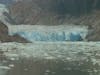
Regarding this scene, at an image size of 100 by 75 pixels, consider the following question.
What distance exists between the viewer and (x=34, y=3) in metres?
144

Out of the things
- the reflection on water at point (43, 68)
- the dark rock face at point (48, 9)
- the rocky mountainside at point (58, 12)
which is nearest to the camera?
the reflection on water at point (43, 68)

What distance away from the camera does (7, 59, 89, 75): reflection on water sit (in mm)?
24111

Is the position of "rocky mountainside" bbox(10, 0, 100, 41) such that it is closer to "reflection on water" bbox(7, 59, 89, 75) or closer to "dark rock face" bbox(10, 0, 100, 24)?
"dark rock face" bbox(10, 0, 100, 24)

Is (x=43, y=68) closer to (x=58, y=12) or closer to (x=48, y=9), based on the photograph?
(x=58, y=12)

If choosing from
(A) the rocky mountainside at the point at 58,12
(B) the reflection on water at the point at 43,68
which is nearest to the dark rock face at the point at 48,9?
(A) the rocky mountainside at the point at 58,12

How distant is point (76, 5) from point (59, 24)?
10289 millimetres

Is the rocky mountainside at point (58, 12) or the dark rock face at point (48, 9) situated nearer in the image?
the rocky mountainside at point (58, 12)

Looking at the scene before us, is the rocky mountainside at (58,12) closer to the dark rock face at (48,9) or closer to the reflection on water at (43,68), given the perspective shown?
the dark rock face at (48,9)

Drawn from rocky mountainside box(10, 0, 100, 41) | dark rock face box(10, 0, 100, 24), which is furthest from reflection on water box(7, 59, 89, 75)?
dark rock face box(10, 0, 100, 24)

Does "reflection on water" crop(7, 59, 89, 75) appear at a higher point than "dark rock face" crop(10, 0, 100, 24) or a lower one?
lower

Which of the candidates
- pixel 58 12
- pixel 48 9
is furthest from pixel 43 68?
pixel 48 9

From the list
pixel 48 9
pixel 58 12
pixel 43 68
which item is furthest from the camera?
pixel 48 9

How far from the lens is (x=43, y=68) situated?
26234 mm

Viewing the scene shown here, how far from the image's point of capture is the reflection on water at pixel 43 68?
2411 centimetres
